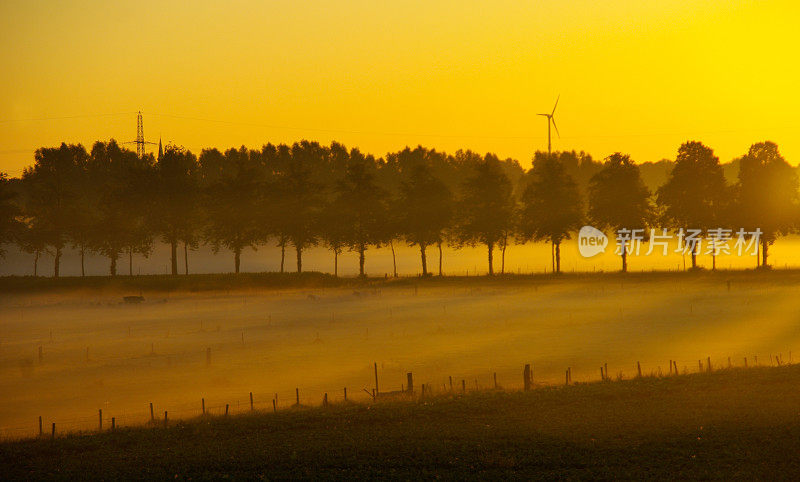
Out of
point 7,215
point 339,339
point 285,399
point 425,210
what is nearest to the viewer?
point 285,399

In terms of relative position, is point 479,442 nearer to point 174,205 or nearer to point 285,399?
point 285,399

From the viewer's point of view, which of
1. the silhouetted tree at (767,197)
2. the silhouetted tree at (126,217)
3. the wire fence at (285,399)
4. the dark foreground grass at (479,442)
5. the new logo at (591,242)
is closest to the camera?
the dark foreground grass at (479,442)

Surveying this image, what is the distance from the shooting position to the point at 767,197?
10188 cm

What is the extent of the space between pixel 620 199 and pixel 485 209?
1739cm

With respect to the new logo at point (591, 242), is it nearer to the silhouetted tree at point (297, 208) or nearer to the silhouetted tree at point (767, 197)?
the silhouetted tree at point (767, 197)

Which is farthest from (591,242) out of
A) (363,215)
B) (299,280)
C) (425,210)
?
(299,280)

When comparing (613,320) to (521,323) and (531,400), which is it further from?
(531,400)

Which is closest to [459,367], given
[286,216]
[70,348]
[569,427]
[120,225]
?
[569,427]

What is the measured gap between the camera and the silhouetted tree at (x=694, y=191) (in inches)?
4031

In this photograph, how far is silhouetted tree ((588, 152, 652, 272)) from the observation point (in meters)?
103

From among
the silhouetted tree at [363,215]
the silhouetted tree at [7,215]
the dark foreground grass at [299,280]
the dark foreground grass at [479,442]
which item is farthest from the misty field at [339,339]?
the silhouetted tree at [363,215]

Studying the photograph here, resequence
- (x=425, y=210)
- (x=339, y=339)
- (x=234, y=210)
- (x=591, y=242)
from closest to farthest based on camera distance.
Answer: (x=339, y=339)
(x=234, y=210)
(x=425, y=210)
(x=591, y=242)

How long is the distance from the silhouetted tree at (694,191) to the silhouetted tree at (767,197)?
258 cm

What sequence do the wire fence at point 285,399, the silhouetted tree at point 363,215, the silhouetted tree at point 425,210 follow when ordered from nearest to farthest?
1. the wire fence at point 285,399
2. the silhouetted tree at point 363,215
3. the silhouetted tree at point 425,210
